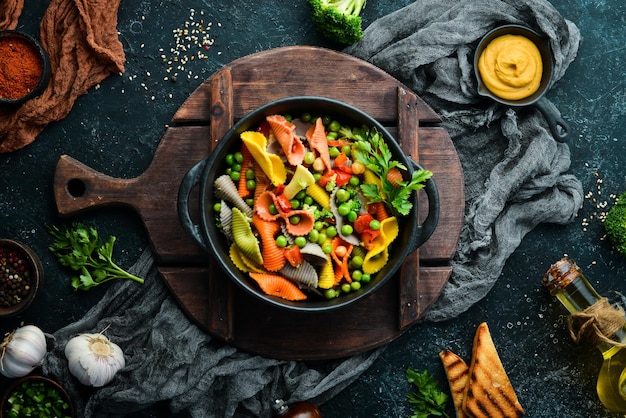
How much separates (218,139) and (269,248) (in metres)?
0.74

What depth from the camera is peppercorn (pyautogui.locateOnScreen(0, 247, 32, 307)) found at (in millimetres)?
4082

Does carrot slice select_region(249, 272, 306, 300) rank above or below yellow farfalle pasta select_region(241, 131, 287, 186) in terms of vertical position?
below

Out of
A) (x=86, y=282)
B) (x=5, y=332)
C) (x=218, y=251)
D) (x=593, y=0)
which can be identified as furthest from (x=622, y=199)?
(x=5, y=332)

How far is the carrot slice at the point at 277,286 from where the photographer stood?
354cm

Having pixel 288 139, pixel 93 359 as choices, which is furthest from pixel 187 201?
pixel 93 359

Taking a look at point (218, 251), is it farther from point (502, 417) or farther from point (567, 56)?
point (567, 56)

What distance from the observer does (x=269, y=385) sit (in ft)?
13.3

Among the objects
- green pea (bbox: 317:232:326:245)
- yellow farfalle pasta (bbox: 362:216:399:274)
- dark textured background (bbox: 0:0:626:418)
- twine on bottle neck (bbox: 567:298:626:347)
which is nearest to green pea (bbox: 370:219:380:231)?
yellow farfalle pasta (bbox: 362:216:399:274)

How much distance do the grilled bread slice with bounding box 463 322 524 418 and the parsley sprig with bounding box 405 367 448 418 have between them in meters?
0.14

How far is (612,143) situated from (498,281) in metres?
1.06

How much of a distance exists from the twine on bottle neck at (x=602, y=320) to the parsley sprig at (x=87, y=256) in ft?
8.02

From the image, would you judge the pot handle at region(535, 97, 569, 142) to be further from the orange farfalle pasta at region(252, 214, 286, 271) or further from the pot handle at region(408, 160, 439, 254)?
the orange farfalle pasta at region(252, 214, 286, 271)

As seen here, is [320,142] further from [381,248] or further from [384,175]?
[381,248]

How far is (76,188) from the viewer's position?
4152 millimetres
